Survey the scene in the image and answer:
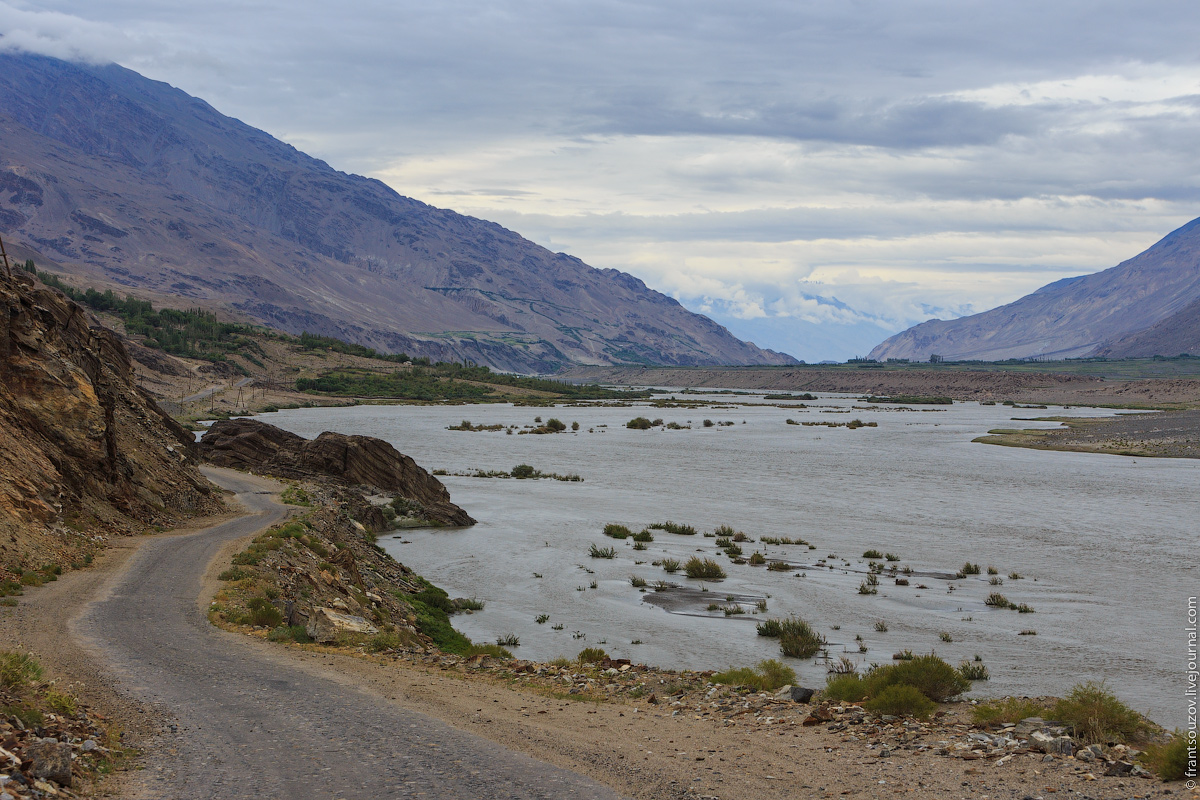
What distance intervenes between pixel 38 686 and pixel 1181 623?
2387 cm

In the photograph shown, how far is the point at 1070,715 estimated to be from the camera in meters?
11.0

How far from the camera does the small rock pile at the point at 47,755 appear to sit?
25.0 ft

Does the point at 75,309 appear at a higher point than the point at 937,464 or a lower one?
higher

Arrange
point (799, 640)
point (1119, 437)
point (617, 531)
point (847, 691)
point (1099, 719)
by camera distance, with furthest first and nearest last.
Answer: point (1119, 437), point (617, 531), point (799, 640), point (847, 691), point (1099, 719)

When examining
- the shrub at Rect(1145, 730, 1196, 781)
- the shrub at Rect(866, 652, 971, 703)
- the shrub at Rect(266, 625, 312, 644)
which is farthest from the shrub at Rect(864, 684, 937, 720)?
the shrub at Rect(266, 625, 312, 644)

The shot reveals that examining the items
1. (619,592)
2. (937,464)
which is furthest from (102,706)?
(937,464)

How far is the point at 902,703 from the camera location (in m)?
12.5

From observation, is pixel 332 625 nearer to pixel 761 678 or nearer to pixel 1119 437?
pixel 761 678

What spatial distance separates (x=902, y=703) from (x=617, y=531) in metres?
22.7

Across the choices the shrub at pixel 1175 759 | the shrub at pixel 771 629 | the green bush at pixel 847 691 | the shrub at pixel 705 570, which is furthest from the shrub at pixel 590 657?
the shrub at pixel 705 570

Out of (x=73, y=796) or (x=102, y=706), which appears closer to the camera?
(x=73, y=796)

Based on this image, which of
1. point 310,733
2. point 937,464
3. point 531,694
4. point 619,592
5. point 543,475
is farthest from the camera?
point 937,464

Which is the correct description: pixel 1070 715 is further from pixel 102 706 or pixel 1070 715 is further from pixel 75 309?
pixel 75 309

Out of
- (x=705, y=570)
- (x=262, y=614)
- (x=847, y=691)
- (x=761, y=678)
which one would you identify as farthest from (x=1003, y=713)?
(x=705, y=570)
